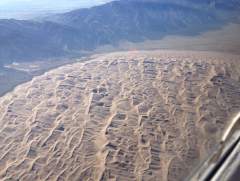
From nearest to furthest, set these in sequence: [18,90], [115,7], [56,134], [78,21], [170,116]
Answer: [56,134] < [170,116] < [18,90] < [78,21] < [115,7]

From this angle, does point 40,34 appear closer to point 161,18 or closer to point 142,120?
point 161,18

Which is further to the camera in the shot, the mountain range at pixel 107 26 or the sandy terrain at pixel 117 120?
the mountain range at pixel 107 26

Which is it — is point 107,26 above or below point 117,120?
below

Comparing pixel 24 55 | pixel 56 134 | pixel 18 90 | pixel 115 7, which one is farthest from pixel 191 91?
pixel 115 7

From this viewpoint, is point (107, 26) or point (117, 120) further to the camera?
point (107, 26)
